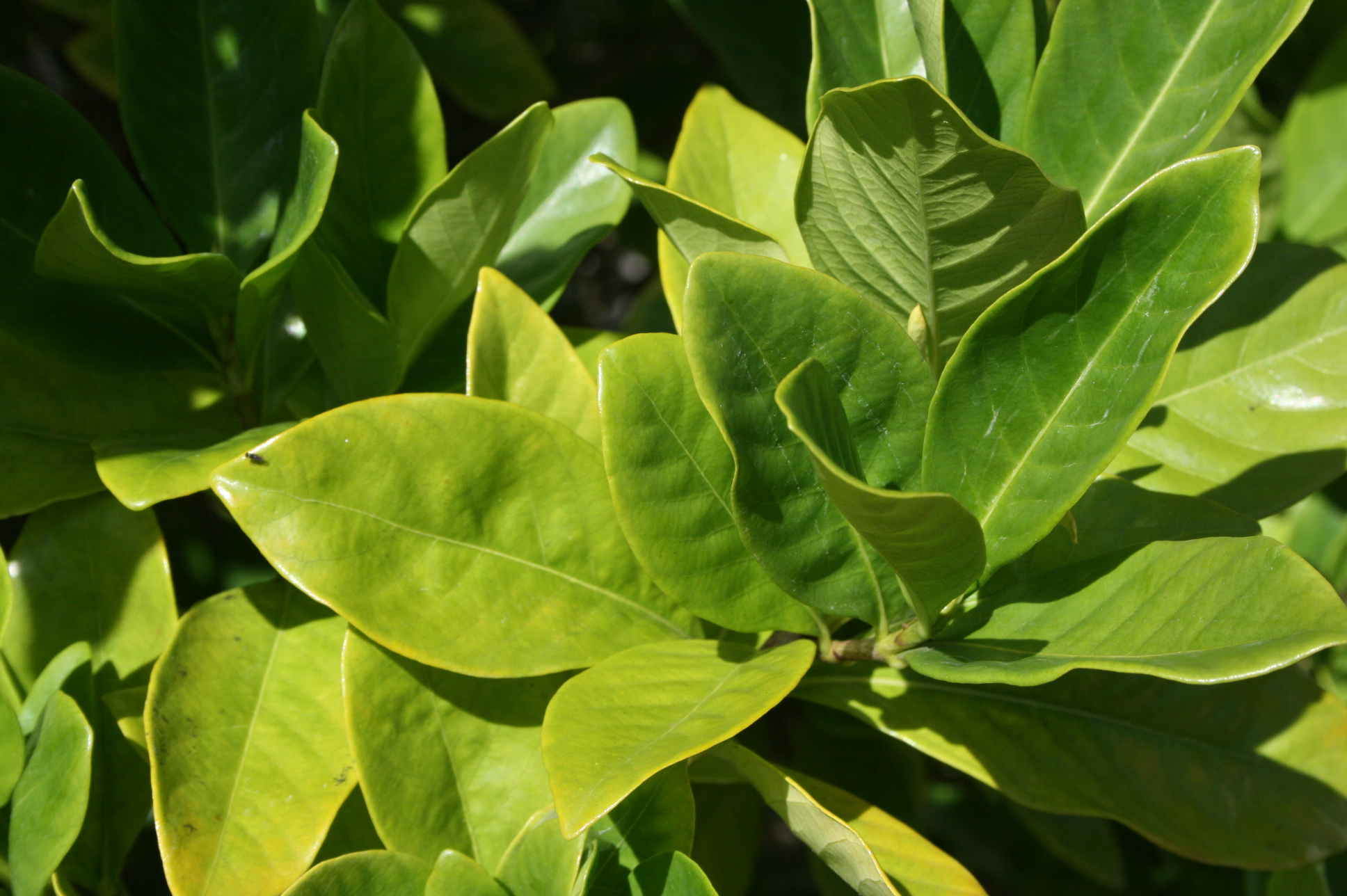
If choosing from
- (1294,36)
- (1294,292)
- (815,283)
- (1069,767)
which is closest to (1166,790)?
(1069,767)

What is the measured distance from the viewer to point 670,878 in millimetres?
882

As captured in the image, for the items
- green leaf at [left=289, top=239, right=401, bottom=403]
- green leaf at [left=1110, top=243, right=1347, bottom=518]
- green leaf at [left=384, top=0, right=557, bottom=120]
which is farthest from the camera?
green leaf at [left=384, top=0, right=557, bottom=120]

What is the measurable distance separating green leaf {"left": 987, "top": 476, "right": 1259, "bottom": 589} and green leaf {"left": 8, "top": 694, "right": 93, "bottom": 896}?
875 millimetres

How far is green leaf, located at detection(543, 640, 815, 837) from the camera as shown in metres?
0.75

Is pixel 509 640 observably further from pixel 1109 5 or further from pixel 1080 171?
pixel 1109 5

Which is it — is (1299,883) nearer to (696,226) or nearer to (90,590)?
(696,226)

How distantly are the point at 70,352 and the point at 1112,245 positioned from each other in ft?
3.34

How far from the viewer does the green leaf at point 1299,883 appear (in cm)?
126

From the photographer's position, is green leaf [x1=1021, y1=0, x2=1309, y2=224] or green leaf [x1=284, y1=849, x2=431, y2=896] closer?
Result: green leaf [x1=284, y1=849, x2=431, y2=896]

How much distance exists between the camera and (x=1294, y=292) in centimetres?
123

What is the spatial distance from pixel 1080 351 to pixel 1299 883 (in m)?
0.90

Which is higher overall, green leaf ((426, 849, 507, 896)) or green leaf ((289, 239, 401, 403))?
green leaf ((289, 239, 401, 403))

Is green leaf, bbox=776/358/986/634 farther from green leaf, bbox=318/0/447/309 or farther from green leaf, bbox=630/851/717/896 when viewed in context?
green leaf, bbox=318/0/447/309

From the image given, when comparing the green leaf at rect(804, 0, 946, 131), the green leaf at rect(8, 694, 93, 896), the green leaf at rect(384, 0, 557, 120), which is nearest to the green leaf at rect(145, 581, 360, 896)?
the green leaf at rect(8, 694, 93, 896)
